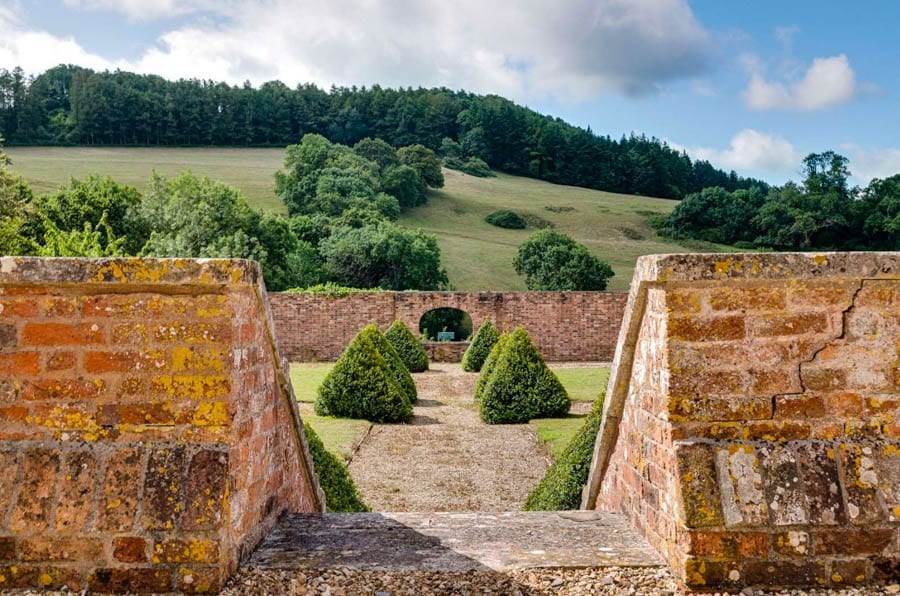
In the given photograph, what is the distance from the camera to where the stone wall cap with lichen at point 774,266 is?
110 inches

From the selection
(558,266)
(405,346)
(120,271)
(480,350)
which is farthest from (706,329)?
(558,266)

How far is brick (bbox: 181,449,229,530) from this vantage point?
2.70 m

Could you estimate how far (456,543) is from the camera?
332cm

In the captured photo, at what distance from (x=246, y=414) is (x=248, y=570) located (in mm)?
646

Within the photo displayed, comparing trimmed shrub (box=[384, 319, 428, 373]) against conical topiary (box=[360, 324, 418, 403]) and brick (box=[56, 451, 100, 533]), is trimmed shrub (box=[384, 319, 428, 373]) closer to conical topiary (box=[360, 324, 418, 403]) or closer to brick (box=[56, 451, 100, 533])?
conical topiary (box=[360, 324, 418, 403])

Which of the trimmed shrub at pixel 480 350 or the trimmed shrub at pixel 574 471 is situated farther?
the trimmed shrub at pixel 480 350

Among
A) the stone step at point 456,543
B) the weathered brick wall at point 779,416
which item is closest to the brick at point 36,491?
the stone step at point 456,543

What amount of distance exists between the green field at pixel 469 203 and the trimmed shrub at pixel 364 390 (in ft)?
98.1

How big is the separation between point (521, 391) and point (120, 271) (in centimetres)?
1026

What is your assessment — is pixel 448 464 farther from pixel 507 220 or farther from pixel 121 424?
pixel 507 220

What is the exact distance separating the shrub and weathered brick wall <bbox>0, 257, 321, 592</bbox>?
55.6 meters

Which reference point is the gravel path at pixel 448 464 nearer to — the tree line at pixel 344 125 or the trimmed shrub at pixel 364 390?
the trimmed shrub at pixel 364 390

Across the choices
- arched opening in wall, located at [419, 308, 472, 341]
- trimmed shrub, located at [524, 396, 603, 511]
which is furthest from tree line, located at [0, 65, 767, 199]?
trimmed shrub, located at [524, 396, 603, 511]

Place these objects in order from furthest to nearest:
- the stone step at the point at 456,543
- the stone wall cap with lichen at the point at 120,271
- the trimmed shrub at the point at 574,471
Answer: the trimmed shrub at the point at 574,471, the stone step at the point at 456,543, the stone wall cap with lichen at the point at 120,271
